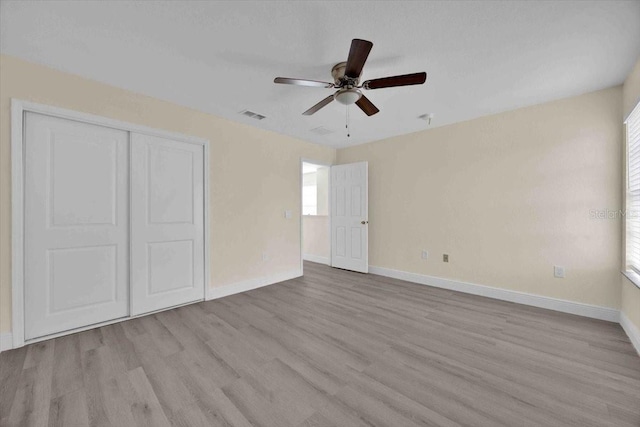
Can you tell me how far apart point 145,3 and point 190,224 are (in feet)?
7.48

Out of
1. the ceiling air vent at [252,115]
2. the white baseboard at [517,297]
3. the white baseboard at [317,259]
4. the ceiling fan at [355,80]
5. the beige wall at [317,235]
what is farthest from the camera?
the beige wall at [317,235]

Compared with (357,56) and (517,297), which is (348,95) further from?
(517,297)

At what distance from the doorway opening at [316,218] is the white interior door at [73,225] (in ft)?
9.94

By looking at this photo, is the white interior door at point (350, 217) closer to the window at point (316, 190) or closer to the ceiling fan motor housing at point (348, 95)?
the window at point (316, 190)

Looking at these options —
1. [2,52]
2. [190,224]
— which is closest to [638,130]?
[190,224]

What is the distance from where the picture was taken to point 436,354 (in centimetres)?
212

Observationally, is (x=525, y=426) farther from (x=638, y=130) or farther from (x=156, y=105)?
(x=156, y=105)

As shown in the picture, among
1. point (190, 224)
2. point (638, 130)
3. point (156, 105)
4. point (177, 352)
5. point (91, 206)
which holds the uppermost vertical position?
point (156, 105)

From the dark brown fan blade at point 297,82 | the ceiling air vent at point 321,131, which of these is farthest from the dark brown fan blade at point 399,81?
the ceiling air vent at point 321,131

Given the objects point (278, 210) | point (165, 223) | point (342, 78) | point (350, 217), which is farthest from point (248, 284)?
point (342, 78)

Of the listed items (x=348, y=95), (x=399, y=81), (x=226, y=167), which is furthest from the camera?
(x=226, y=167)

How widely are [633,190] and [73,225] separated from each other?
5.38 metres

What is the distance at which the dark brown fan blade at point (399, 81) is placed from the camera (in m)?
1.92

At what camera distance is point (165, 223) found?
10.2ft
